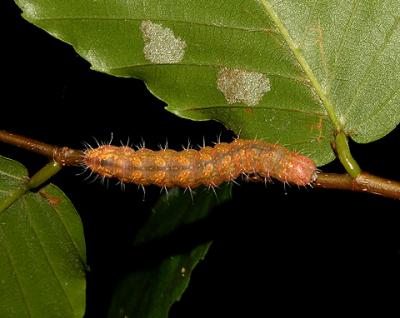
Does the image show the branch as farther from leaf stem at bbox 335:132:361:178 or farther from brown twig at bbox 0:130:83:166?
brown twig at bbox 0:130:83:166

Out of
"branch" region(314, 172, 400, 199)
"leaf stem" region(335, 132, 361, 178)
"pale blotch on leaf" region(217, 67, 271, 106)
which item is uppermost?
"pale blotch on leaf" region(217, 67, 271, 106)

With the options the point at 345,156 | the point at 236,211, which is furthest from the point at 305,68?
the point at 236,211

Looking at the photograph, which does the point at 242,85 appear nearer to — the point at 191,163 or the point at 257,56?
the point at 257,56

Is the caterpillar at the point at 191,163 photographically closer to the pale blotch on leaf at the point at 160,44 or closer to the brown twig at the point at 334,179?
the brown twig at the point at 334,179

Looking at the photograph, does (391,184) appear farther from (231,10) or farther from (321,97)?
(231,10)

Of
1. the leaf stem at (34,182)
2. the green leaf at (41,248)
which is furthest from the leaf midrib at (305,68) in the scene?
the green leaf at (41,248)

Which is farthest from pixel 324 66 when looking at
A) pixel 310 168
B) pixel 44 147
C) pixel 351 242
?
pixel 351 242

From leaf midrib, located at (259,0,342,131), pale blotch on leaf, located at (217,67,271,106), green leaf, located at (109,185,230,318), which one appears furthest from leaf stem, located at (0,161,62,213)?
leaf midrib, located at (259,0,342,131)
